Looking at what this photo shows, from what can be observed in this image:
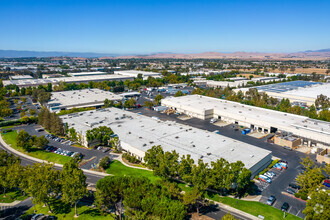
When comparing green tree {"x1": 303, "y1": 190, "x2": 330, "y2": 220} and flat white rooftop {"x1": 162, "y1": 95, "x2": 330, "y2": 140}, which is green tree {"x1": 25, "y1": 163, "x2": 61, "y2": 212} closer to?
green tree {"x1": 303, "y1": 190, "x2": 330, "y2": 220}

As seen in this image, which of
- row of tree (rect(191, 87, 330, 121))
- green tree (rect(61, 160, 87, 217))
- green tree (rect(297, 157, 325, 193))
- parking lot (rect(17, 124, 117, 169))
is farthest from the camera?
row of tree (rect(191, 87, 330, 121))

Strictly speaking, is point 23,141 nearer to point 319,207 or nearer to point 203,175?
point 203,175

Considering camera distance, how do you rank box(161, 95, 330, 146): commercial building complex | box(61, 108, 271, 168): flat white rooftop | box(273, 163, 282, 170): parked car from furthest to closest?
box(161, 95, 330, 146): commercial building complex → box(273, 163, 282, 170): parked car → box(61, 108, 271, 168): flat white rooftop

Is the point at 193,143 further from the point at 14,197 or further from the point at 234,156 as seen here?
the point at 14,197

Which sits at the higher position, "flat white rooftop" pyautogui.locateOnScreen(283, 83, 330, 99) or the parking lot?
"flat white rooftop" pyautogui.locateOnScreen(283, 83, 330, 99)

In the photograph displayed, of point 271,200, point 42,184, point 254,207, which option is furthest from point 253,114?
point 42,184

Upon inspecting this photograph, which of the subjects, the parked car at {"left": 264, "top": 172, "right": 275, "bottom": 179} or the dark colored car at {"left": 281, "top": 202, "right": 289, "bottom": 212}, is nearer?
the dark colored car at {"left": 281, "top": 202, "right": 289, "bottom": 212}

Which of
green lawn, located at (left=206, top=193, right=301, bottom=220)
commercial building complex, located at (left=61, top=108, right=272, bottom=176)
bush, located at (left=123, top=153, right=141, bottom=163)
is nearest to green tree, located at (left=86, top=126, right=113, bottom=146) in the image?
commercial building complex, located at (left=61, top=108, right=272, bottom=176)
